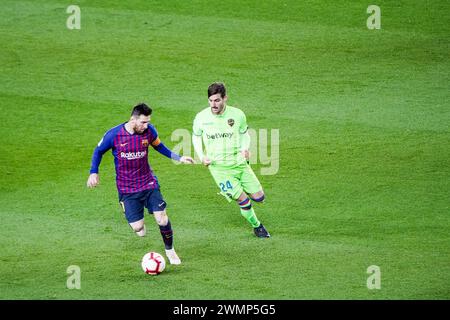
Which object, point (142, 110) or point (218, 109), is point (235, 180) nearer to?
point (218, 109)

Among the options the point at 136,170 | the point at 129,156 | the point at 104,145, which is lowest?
the point at 136,170

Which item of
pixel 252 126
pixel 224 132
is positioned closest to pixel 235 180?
pixel 224 132

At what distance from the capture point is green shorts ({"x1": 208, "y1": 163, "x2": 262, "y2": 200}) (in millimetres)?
10992

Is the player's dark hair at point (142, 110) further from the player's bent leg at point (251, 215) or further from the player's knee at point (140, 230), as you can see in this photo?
the player's bent leg at point (251, 215)

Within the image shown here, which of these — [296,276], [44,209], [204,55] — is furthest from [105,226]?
[204,55]

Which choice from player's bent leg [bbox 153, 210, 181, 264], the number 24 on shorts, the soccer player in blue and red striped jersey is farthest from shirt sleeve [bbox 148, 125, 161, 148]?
the number 24 on shorts

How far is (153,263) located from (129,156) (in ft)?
4.39

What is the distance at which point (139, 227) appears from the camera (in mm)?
10523

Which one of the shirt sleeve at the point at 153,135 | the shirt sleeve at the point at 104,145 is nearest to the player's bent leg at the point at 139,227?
the shirt sleeve at the point at 104,145

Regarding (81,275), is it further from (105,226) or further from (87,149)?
(87,149)

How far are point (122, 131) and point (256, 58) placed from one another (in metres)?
7.05

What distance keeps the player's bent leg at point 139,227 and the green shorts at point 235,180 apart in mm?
1194

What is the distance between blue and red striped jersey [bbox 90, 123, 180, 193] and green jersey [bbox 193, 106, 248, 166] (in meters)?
0.80

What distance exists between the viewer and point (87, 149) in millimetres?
13977
